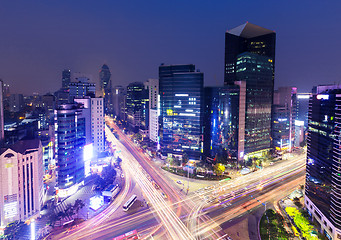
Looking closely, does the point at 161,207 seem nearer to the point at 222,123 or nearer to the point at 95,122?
the point at 222,123

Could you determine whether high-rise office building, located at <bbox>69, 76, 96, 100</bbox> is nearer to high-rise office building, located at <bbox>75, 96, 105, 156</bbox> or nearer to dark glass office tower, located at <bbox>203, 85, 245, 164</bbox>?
high-rise office building, located at <bbox>75, 96, 105, 156</bbox>

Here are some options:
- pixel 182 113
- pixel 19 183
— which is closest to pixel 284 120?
pixel 182 113

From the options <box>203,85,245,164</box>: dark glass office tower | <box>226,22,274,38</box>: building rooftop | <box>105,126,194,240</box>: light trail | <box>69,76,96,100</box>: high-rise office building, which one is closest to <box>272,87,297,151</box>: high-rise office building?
<box>203,85,245,164</box>: dark glass office tower

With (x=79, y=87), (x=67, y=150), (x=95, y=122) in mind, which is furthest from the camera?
(x=79, y=87)

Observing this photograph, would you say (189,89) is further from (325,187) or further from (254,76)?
(325,187)

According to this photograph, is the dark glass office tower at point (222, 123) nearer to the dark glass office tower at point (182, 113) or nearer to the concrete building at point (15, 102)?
the dark glass office tower at point (182, 113)

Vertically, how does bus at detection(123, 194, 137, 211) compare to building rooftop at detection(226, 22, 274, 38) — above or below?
below

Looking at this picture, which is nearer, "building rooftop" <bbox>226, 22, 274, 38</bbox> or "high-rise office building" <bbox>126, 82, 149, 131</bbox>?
"building rooftop" <bbox>226, 22, 274, 38</bbox>
